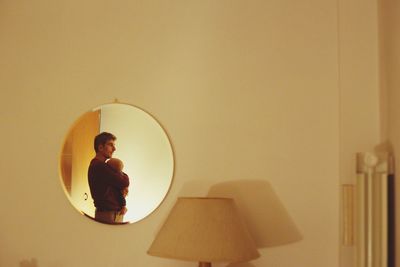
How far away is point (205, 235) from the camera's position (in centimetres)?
173

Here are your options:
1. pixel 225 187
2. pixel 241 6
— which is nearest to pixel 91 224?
pixel 225 187

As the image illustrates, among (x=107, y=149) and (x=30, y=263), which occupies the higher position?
(x=107, y=149)

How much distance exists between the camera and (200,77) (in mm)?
2275

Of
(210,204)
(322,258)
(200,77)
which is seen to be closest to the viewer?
(210,204)

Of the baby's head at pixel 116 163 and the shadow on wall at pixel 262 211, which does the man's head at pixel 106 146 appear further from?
the shadow on wall at pixel 262 211

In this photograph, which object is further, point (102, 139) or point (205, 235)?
point (102, 139)

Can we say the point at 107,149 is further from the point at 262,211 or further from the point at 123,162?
the point at 262,211

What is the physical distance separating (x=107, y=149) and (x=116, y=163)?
0.27ft

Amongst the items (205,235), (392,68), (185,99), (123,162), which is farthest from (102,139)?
(392,68)

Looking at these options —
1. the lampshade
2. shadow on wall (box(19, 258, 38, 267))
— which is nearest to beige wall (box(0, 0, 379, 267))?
shadow on wall (box(19, 258, 38, 267))

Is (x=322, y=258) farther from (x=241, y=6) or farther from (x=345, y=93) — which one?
(x=241, y=6)

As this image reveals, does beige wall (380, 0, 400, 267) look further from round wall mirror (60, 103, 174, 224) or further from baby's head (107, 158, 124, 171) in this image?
baby's head (107, 158, 124, 171)

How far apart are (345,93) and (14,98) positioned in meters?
1.61

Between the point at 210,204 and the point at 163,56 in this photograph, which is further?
the point at 163,56
